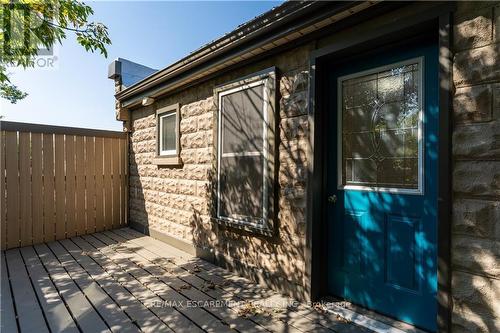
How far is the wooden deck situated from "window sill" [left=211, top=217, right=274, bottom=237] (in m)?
0.60

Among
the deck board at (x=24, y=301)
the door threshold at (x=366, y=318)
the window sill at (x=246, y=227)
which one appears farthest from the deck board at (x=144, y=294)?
the door threshold at (x=366, y=318)

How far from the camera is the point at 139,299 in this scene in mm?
2705

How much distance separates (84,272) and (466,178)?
13.4ft

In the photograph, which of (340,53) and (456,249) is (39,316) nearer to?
(456,249)

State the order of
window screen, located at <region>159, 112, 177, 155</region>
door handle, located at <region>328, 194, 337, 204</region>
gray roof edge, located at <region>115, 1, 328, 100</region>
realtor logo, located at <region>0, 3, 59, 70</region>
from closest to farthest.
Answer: gray roof edge, located at <region>115, 1, 328, 100</region> → realtor logo, located at <region>0, 3, 59, 70</region> → door handle, located at <region>328, 194, 337, 204</region> → window screen, located at <region>159, 112, 177, 155</region>

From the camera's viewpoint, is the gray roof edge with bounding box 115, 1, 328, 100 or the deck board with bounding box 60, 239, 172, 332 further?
the gray roof edge with bounding box 115, 1, 328, 100

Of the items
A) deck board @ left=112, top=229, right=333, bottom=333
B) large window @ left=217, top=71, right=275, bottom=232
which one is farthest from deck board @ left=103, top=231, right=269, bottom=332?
large window @ left=217, top=71, right=275, bottom=232

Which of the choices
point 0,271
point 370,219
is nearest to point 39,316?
point 0,271

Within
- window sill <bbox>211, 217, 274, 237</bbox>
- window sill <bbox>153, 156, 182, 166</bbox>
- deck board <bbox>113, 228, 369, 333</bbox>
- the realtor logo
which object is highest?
the realtor logo

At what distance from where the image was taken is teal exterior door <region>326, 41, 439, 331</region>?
2100 millimetres

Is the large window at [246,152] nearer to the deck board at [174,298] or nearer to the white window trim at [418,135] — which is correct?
the white window trim at [418,135]

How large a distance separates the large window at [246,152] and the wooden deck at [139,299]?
0.77m

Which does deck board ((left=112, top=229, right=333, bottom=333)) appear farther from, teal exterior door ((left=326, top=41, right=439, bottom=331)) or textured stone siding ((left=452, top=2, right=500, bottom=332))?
textured stone siding ((left=452, top=2, right=500, bottom=332))

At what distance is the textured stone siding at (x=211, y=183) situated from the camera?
2.77m
